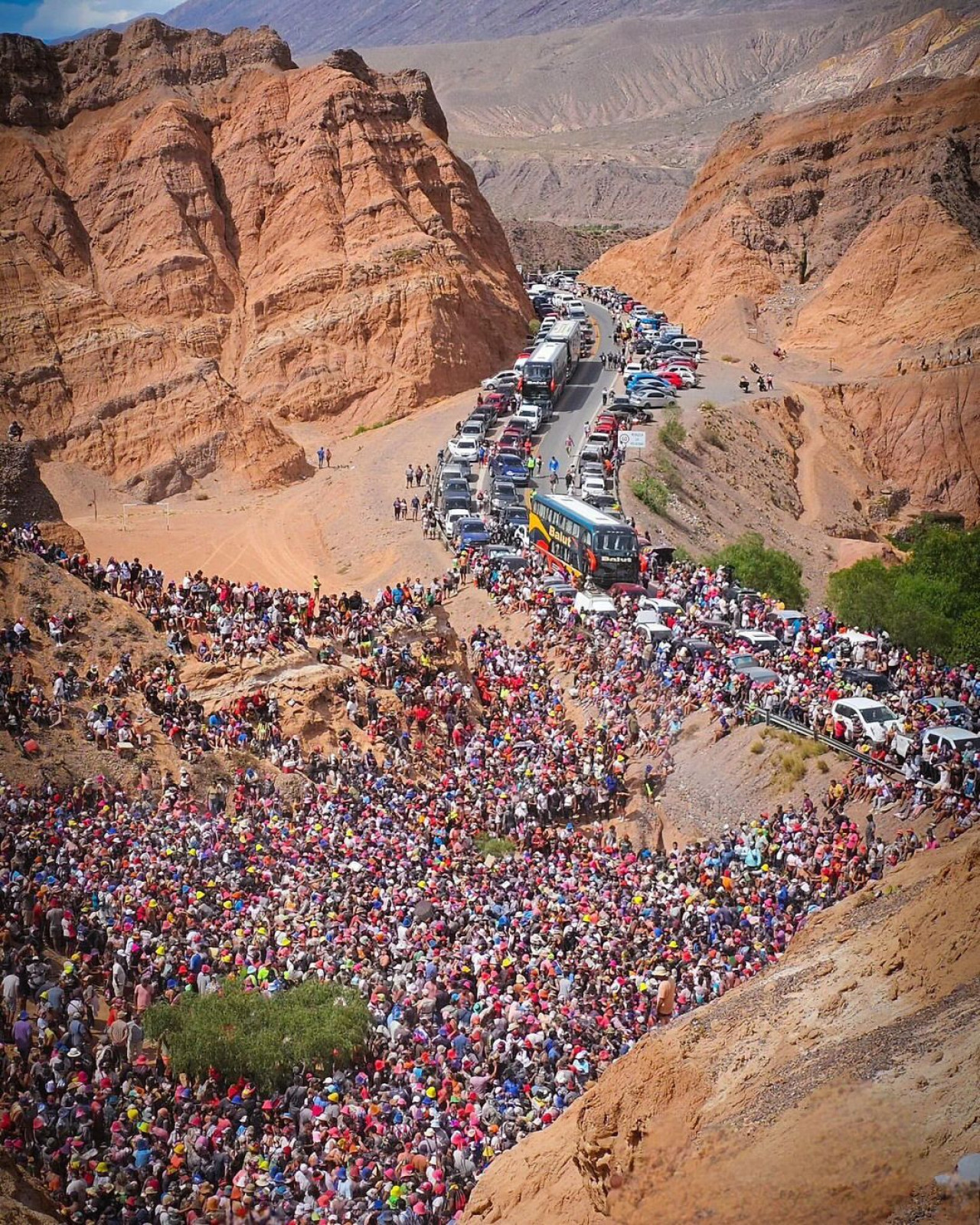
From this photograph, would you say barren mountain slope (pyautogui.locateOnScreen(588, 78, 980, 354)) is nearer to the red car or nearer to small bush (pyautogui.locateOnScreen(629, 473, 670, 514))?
the red car

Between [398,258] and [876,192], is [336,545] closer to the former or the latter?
[398,258]

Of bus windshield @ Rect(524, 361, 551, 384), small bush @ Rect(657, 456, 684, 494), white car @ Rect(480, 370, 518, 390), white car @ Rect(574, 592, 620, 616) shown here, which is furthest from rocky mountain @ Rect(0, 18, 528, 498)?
white car @ Rect(574, 592, 620, 616)

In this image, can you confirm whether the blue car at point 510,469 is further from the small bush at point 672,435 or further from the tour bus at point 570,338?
the tour bus at point 570,338

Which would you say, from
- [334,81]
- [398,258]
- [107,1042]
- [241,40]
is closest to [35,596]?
[107,1042]

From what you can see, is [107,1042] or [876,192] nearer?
[107,1042]

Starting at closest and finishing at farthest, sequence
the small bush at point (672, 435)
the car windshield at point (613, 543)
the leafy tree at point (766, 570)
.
→ the car windshield at point (613, 543) < the leafy tree at point (766, 570) < the small bush at point (672, 435)

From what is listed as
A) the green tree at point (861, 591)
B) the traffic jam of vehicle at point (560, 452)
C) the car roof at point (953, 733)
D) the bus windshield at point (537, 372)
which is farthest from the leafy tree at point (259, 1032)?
the bus windshield at point (537, 372)

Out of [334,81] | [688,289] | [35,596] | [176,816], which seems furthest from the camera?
[688,289]
